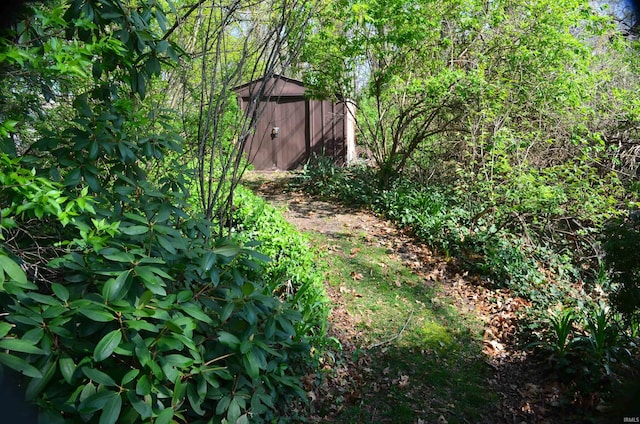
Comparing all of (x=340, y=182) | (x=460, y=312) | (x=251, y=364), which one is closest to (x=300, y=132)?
(x=340, y=182)

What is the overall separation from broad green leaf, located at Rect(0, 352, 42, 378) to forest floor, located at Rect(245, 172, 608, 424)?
249 centimetres

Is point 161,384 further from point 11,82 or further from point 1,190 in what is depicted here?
point 11,82

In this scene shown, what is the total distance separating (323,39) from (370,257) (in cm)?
423

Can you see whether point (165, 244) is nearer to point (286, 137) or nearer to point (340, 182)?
point (340, 182)

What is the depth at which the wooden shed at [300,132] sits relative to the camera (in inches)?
517

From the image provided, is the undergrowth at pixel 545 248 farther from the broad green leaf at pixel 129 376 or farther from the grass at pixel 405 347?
the broad green leaf at pixel 129 376

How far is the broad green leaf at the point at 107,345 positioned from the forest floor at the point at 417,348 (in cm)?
224

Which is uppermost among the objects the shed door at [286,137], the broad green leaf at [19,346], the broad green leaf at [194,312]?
Answer: the shed door at [286,137]

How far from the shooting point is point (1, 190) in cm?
187

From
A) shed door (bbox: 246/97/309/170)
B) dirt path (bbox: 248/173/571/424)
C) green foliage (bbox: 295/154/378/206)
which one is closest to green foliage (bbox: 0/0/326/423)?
dirt path (bbox: 248/173/571/424)

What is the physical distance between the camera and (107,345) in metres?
1.91

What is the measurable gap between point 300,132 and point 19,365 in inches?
482

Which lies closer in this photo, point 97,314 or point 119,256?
point 97,314

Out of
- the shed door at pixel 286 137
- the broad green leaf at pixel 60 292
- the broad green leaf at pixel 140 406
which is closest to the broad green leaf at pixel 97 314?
the broad green leaf at pixel 60 292
